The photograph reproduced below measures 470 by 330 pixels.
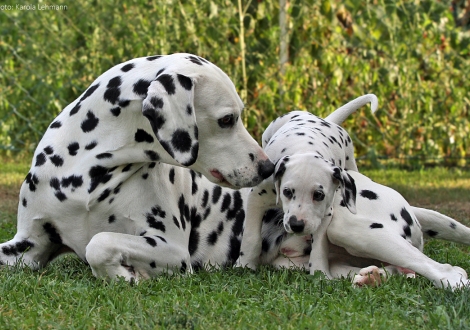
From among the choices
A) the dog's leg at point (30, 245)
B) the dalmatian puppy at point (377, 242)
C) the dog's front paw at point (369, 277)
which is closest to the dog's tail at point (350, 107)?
the dalmatian puppy at point (377, 242)

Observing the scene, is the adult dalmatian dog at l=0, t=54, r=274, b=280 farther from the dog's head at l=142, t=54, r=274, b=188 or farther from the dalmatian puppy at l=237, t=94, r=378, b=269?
the dalmatian puppy at l=237, t=94, r=378, b=269

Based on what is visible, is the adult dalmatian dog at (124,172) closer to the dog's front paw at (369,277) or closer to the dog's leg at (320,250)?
the dog's leg at (320,250)

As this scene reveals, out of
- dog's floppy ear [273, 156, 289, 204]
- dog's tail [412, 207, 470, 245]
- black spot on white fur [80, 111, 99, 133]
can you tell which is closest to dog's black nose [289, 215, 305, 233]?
dog's floppy ear [273, 156, 289, 204]

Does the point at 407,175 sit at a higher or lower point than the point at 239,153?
lower

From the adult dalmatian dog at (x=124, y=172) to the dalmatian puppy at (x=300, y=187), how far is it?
30cm

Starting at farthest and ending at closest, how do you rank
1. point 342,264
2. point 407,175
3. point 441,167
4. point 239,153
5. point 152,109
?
1. point 441,167
2. point 407,175
3. point 342,264
4. point 239,153
5. point 152,109

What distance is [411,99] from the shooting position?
32.8 feet

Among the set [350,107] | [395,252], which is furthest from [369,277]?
[350,107]

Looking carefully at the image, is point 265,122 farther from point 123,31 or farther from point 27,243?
point 27,243

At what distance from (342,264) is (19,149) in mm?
6711

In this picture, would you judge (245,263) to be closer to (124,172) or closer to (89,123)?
(124,172)

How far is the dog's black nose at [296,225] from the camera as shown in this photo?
14.7 feet

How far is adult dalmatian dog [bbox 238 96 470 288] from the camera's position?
4.44m

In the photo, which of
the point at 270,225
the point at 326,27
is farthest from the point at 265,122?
the point at 270,225
